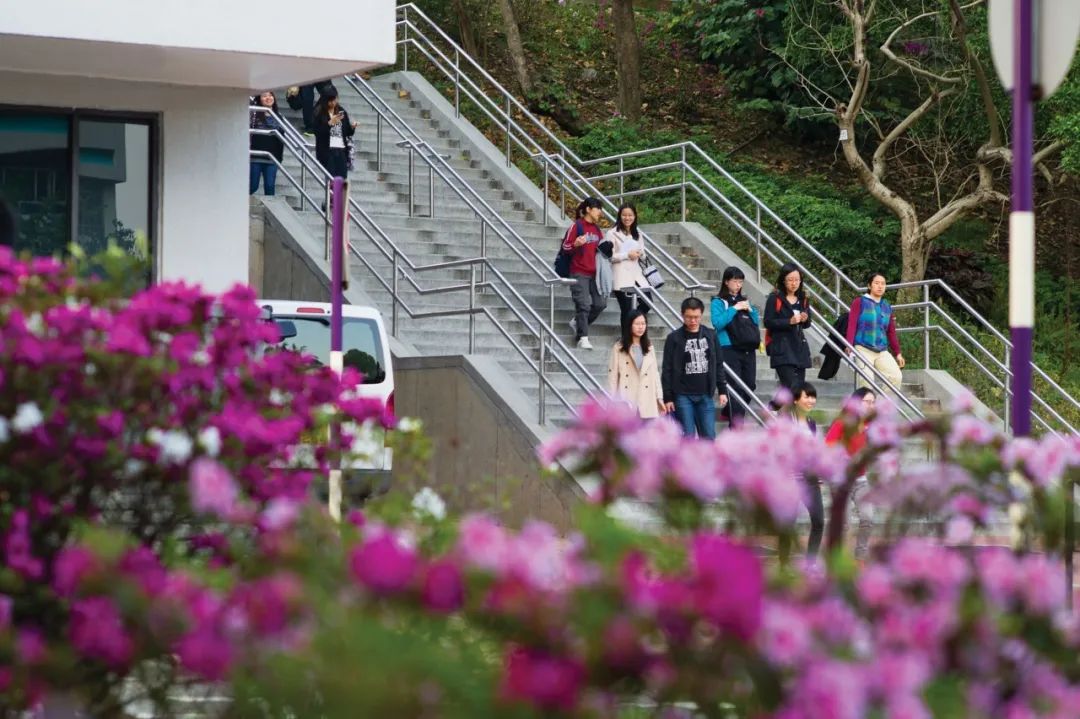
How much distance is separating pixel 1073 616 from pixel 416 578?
154 centimetres

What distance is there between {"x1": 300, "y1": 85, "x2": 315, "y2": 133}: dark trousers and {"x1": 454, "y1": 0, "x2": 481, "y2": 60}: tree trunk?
9.14 meters

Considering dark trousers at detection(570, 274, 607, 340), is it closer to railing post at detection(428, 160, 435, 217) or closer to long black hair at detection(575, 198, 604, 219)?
long black hair at detection(575, 198, 604, 219)

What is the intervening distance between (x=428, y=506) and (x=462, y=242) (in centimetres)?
1521

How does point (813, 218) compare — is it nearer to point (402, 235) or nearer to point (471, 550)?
point (402, 235)

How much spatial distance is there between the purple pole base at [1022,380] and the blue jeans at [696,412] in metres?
8.75

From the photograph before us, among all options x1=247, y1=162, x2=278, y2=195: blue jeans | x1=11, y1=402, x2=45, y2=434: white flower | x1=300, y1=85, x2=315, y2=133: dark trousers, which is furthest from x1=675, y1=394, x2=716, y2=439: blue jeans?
x1=11, y1=402, x2=45, y2=434: white flower

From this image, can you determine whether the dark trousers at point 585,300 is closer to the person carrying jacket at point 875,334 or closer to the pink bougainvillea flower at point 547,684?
the person carrying jacket at point 875,334

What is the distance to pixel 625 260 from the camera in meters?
17.7

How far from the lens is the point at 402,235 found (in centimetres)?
2019

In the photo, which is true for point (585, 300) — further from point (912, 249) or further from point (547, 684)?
point (547, 684)

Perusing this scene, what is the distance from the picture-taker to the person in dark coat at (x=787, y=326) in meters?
16.6

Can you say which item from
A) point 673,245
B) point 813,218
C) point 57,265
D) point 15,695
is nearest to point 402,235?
point 673,245

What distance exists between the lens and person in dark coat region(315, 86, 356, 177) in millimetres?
20250

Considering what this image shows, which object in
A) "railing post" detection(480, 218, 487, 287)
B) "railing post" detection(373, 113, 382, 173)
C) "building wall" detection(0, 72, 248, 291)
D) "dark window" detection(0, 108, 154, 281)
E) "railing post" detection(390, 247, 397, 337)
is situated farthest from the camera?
"railing post" detection(373, 113, 382, 173)
